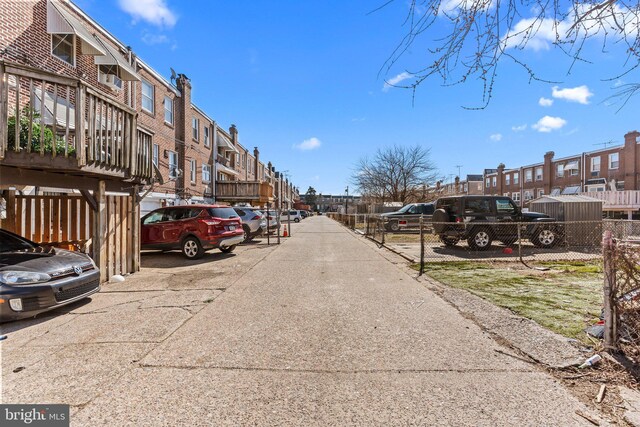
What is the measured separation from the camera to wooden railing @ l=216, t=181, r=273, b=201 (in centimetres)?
2747

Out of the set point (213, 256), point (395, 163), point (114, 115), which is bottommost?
point (213, 256)

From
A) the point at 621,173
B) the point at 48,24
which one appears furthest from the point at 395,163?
the point at 48,24

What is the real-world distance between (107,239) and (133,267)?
4.62 feet

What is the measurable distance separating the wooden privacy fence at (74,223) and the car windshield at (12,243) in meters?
1.09

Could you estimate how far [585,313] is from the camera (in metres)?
5.23

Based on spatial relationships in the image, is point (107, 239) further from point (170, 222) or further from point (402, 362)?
point (402, 362)

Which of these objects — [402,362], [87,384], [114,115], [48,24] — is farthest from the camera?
[48,24]

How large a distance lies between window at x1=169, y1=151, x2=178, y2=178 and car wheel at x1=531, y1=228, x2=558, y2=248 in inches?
693

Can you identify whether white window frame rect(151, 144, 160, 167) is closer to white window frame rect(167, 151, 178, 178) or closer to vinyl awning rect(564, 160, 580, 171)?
white window frame rect(167, 151, 178, 178)

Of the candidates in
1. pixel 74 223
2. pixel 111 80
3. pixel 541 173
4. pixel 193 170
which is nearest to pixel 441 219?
pixel 74 223

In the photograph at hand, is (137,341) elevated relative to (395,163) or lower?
lower

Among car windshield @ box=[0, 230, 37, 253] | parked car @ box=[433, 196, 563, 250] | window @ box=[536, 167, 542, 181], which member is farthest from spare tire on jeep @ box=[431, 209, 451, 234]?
window @ box=[536, 167, 542, 181]

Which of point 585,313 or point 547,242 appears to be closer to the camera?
point 585,313

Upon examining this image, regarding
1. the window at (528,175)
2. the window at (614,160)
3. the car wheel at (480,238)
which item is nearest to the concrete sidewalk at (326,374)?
the car wheel at (480,238)
